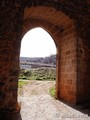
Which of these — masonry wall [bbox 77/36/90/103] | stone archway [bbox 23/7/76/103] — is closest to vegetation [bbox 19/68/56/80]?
stone archway [bbox 23/7/76/103]

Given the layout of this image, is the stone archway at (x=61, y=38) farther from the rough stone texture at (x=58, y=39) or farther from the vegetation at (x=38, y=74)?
the vegetation at (x=38, y=74)

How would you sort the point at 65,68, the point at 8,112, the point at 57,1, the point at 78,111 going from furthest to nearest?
the point at 65,68
the point at 57,1
the point at 78,111
the point at 8,112

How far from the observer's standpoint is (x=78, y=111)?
509 cm

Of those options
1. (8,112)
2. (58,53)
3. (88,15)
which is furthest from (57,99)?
(88,15)

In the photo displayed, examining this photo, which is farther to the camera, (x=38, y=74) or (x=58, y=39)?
(x=38, y=74)

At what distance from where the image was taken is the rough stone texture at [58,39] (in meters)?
4.49

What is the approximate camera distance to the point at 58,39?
24.0 ft

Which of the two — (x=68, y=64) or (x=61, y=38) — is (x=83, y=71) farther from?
(x=61, y=38)

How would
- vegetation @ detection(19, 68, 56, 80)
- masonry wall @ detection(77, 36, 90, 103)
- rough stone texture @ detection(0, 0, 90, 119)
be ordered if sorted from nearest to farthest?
rough stone texture @ detection(0, 0, 90, 119), masonry wall @ detection(77, 36, 90, 103), vegetation @ detection(19, 68, 56, 80)

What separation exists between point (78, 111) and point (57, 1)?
11.5 ft

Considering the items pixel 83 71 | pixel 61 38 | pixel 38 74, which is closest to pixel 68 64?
pixel 83 71

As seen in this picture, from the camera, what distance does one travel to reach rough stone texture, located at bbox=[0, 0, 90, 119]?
449 centimetres

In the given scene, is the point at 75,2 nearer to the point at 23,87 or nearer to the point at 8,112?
the point at 8,112

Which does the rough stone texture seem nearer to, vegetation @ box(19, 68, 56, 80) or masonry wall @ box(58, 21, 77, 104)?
masonry wall @ box(58, 21, 77, 104)
